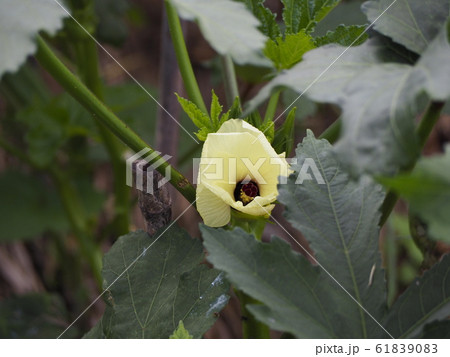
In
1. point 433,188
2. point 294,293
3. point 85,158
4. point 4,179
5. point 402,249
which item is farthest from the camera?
point 402,249

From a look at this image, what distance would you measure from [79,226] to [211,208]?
569 mm

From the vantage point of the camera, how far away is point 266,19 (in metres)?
0.60

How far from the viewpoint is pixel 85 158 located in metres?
1.18

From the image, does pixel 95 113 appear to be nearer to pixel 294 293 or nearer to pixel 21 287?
pixel 294 293

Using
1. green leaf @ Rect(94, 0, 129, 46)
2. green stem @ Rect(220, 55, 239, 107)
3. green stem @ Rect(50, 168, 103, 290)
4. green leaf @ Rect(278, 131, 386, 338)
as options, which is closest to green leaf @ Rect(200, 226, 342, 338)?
green leaf @ Rect(278, 131, 386, 338)

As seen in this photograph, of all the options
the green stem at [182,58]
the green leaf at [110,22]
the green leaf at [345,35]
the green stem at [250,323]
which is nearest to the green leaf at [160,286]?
the green stem at [250,323]

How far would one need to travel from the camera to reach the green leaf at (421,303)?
20.1 inches

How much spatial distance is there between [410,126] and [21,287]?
47.6 inches

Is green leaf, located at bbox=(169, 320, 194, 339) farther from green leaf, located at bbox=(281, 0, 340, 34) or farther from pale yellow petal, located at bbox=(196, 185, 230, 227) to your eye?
green leaf, located at bbox=(281, 0, 340, 34)

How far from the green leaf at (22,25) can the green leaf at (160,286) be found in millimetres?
225

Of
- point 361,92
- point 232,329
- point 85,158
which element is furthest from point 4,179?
point 361,92

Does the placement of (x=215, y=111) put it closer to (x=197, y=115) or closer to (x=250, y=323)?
(x=197, y=115)

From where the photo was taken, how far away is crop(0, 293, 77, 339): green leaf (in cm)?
101

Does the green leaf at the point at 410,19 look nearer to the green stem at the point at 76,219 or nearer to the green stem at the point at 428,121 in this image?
the green stem at the point at 428,121
